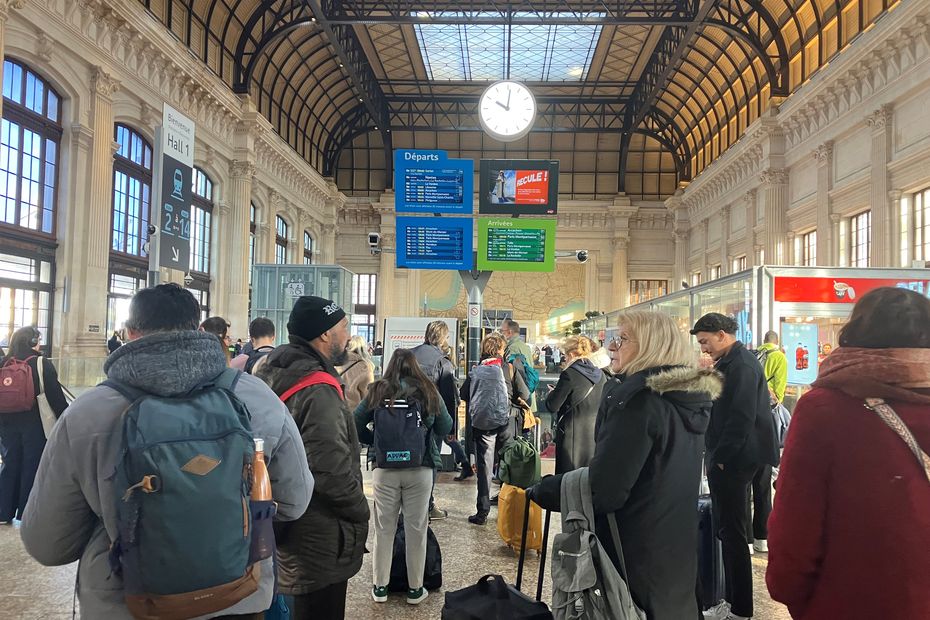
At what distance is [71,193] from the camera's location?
13.1 metres

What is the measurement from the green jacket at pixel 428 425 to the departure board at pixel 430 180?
31.6 feet

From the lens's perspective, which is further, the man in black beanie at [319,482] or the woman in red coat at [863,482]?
the man in black beanie at [319,482]

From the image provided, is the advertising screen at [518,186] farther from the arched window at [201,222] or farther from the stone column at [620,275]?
the stone column at [620,275]

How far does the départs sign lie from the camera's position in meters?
6.65

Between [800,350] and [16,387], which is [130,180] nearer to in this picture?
[16,387]

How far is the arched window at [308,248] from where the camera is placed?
3062 centimetres

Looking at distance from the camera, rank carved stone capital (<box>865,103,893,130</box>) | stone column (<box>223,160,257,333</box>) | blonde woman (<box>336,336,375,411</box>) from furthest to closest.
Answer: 1. stone column (<box>223,160,257,333</box>)
2. carved stone capital (<box>865,103,893,130</box>)
3. blonde woman (<box>336,336,375,411</box>)

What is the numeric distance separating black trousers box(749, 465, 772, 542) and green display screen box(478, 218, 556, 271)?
886 cm

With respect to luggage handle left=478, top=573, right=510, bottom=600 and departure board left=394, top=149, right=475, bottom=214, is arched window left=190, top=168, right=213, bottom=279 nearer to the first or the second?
departure board left=394, top=149, right=475, bottom=214

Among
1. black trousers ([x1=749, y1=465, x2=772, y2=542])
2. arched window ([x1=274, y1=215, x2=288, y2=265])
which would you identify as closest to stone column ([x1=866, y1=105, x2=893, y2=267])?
black trousers ([x1=749, y1=465, x2=772, y2=542])

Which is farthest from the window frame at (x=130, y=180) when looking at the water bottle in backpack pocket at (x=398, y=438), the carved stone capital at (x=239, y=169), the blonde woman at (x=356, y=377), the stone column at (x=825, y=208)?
the stone column at (x=825, y=208)

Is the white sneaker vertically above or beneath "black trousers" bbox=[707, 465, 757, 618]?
beneath

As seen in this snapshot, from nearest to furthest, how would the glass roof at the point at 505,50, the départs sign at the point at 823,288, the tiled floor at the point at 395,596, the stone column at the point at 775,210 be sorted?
the tiled floor at the point at 395,596 < the départs sign at the point at 823,288 < the stone column at the point at 775,210 < the glass roof at the point at 505,50

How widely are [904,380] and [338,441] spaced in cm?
178
